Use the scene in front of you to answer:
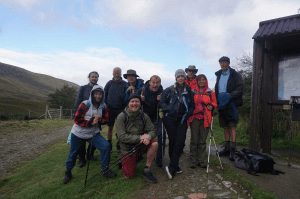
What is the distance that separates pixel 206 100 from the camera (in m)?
4.28

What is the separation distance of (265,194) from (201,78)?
8.57ft

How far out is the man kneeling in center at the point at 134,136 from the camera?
3.84 m

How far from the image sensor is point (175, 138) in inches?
160

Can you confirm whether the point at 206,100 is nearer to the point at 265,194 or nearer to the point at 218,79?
the point at 218,79

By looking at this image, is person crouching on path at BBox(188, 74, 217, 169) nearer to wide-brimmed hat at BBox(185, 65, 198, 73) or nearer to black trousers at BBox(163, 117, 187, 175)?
black trousers at BBox(163, 117, 187, 175)

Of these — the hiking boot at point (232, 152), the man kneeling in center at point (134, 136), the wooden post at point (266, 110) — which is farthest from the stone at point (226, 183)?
the wooden post at point (266, 110)

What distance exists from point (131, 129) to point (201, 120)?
1744 millimetres

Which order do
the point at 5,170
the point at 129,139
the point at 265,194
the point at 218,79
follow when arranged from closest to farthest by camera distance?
1. the point at 265,194
2. the point at 129,139
3. the point at 218,79
4. the point at 5,170

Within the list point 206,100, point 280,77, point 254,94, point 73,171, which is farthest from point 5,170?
point 280,77

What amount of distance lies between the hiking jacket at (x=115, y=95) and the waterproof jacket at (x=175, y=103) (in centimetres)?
161

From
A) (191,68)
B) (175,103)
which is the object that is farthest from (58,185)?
(191,68)

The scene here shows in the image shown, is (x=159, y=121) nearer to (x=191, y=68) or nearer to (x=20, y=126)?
(x=191, y=68)

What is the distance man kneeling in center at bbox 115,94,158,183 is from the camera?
3838 millimetres

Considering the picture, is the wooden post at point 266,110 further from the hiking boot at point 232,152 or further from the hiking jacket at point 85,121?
the hiking jacket at point 85,121
